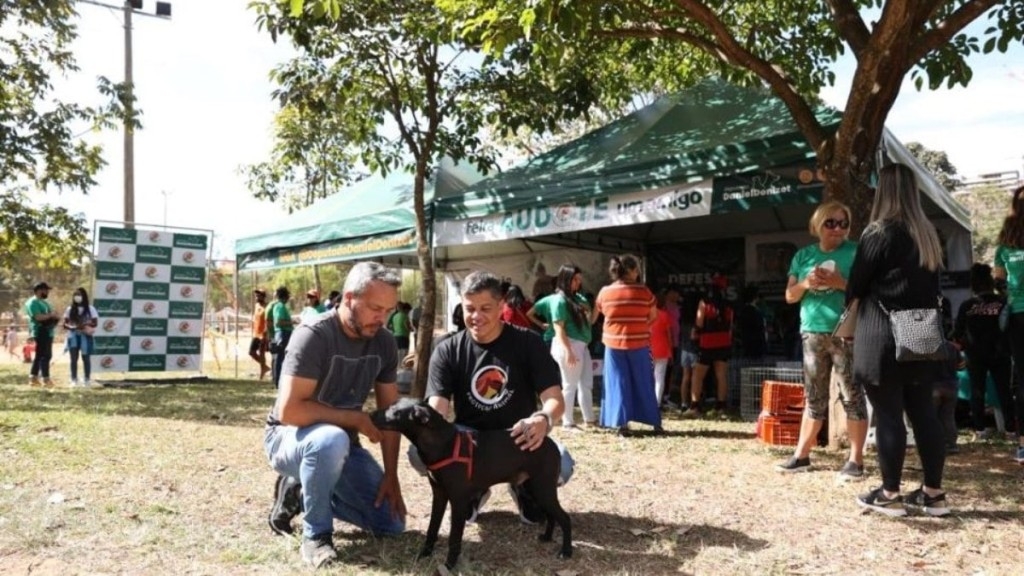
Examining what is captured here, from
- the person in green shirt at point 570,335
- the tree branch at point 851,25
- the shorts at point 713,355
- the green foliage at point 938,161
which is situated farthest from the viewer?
the green foliage at point 938,161

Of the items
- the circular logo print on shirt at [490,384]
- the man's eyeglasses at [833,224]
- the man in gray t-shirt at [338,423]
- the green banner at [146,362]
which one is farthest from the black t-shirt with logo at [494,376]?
the green banner at [146,362]

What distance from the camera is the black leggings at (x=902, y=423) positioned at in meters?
3.51

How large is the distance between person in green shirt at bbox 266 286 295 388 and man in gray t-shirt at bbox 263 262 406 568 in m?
7.89

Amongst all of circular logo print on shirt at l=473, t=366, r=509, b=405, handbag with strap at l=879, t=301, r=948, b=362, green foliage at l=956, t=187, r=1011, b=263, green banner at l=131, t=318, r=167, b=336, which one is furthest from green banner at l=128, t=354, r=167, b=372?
green foliage at l=956, t=187, r=1011, b=263

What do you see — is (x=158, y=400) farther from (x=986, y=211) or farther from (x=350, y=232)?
(x=986, y=211)

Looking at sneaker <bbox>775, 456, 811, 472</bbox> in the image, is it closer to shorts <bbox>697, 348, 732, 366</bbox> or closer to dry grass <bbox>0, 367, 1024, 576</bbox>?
dry grass <bbox>0, 367, 1024, 576</bbox>

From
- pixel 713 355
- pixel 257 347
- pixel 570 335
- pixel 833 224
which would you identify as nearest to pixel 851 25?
pixel 833 224

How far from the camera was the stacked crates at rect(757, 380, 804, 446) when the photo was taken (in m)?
5.85

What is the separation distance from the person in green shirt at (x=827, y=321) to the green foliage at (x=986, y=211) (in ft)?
98.2

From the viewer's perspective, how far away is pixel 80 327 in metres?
10.9

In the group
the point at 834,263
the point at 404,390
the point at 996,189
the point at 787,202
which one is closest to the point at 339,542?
the point at 834,263

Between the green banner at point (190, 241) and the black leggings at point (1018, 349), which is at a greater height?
the green banner at point (190, 241)

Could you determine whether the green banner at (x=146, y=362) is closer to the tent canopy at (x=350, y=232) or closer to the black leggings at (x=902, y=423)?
the tent canopy at (x=350, y=232)

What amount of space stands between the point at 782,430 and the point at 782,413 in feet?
0.43
